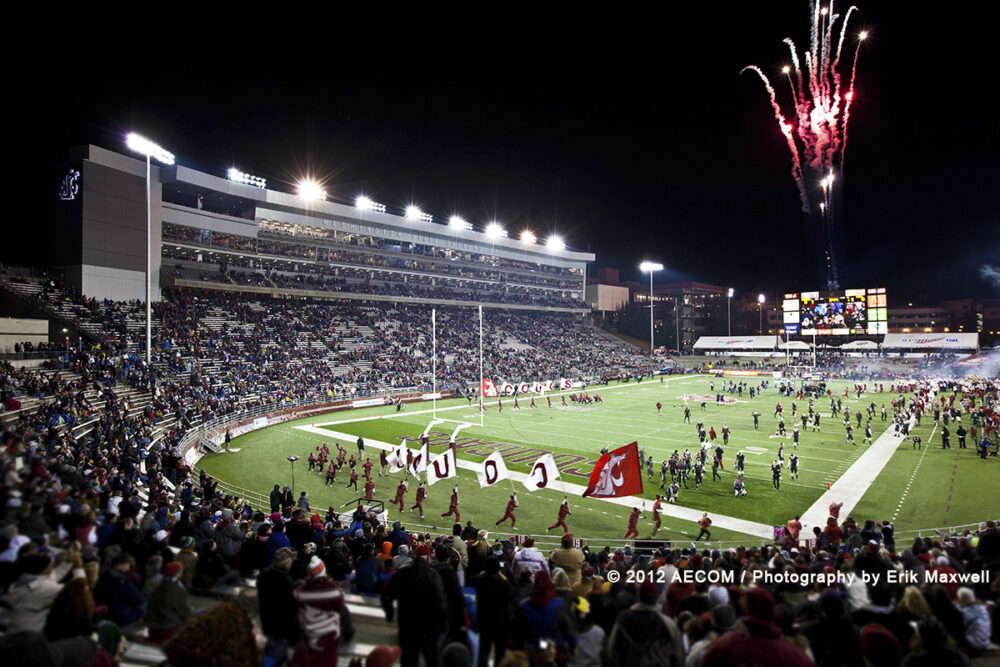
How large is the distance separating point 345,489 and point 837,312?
76127 mm

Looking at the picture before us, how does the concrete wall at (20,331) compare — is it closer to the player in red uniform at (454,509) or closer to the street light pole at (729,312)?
the player in red uniform at (454,509)

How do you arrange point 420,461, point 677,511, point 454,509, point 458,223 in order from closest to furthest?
point 454,509
point 677,511
point 420,461
point 458,223

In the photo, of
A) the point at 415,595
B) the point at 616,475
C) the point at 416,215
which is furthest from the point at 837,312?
the point at 415,595

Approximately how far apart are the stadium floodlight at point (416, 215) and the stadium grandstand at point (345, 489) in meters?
0.65

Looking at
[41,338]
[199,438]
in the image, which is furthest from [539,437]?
[41,338]

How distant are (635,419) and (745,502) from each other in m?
19.1

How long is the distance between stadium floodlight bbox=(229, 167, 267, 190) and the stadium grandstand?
1.39 ft

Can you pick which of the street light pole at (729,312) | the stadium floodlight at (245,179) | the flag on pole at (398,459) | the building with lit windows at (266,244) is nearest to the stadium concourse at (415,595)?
the flag on pole at (398,459)

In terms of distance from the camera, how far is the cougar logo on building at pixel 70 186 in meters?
42.2

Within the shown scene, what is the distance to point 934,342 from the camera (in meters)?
81.4

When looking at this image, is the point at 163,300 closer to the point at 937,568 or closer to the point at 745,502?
the point at 745,502

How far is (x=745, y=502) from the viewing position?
20.5 m

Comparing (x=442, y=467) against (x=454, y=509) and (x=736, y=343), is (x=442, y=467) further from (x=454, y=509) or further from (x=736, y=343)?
(x=736, y=343)

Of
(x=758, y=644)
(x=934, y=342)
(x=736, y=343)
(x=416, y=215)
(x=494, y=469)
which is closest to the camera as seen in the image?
(x=758, y=644)
